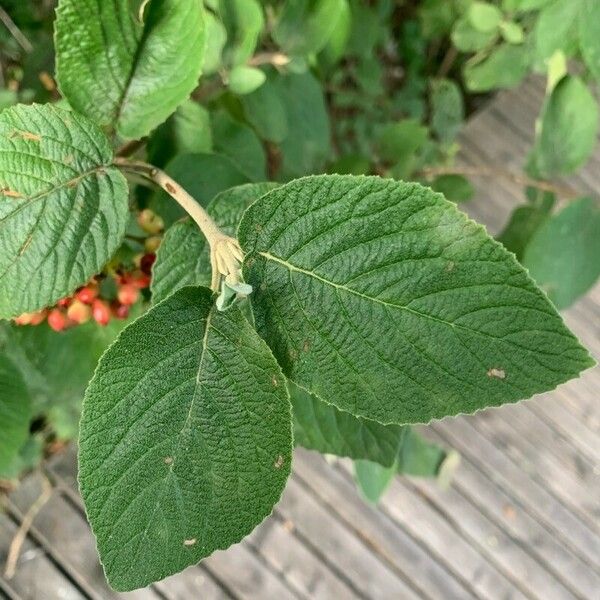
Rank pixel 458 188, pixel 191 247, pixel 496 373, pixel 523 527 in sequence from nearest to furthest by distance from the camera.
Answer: pixel 496 373 → pixel 191 247 → pixel 458 188 → pixel 523 527

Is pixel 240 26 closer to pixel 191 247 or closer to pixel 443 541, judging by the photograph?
pixel 191 247

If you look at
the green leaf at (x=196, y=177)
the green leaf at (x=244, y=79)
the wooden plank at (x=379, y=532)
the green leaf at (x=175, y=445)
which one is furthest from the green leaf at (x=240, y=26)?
the wooden plank at (x=379, y=532)

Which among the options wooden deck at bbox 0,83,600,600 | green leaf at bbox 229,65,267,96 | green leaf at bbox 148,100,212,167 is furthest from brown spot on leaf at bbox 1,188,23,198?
wooden deck at bbox 0,83,600,600

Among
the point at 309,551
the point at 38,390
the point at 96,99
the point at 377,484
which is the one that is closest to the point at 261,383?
the point at 96,99

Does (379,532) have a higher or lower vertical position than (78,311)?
lower

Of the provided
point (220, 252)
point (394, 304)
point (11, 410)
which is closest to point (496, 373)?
point (394, 304)

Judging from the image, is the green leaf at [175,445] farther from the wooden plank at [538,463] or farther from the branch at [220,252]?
the wooden plank at [538,463]
